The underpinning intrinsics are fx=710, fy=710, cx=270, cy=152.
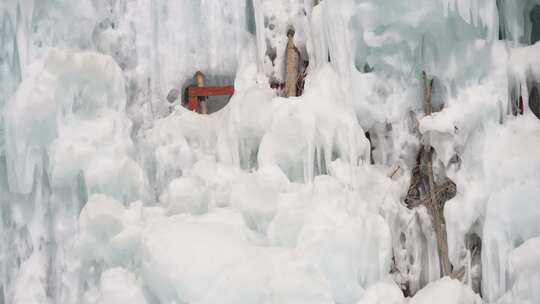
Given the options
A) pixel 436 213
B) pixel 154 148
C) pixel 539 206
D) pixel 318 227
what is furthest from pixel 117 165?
pixel 539 206

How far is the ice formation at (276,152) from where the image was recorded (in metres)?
5.20

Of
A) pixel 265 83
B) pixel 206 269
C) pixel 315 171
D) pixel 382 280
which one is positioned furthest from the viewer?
pixel 265 83

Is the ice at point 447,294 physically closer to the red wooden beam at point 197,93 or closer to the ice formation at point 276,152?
the ice formation at point 276,152

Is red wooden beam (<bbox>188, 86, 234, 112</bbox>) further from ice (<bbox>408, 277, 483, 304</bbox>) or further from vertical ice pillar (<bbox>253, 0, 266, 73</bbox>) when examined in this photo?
ice (<bbox>408, 277, 483, 304</bbox>)

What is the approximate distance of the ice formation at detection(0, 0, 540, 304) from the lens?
5203 millimetres

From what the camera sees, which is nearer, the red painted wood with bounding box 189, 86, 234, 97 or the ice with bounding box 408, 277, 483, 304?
the ice with bounding box 408, 277, 483, 304

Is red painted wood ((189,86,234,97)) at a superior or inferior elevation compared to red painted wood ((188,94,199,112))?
superior

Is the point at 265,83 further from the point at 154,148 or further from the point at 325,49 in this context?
the point at 154,148

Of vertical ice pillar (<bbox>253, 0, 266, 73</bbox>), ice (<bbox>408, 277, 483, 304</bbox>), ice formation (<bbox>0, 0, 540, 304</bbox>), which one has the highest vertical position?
vertical ice pillar (<bbox>253, 0, 266, 73</bbox>)

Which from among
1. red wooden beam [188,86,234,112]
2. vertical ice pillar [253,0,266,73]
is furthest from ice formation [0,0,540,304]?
red wooden beam [188,86,234,112]

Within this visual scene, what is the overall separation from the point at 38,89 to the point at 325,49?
2.37 metres

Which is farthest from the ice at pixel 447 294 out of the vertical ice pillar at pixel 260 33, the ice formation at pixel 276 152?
the vertical ice pillar at pixel 260 33

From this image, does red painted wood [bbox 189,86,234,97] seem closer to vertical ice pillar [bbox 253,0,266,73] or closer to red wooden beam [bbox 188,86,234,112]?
red wooden beam [bbox 188,86,234,112]

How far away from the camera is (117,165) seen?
5613mm
